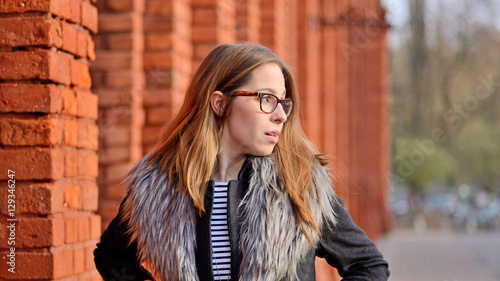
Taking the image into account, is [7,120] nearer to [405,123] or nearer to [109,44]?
[109,44]

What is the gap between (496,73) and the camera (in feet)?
122

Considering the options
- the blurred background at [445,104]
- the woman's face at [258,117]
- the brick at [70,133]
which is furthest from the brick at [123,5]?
the blurred background at [445,104]

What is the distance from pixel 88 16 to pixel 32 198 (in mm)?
774

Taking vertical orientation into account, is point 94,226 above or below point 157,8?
below

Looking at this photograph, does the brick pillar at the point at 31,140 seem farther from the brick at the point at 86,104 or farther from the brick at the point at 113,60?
the brick at the point at 113,60

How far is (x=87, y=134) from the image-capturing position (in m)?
3.02

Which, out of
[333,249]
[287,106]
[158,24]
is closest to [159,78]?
[158,24]

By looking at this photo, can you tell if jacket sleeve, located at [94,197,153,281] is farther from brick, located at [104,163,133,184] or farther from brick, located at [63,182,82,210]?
brick, located at [104,163,133,184]

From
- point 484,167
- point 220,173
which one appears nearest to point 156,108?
point 220,173

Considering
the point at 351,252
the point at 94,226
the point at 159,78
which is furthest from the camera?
the point at 159,78

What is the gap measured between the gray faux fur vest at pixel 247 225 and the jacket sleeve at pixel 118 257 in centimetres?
7

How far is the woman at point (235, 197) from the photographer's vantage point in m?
2.35

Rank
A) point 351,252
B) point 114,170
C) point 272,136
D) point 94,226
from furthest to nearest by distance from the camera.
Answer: point 114,170, point 94,226, point 272,136, point 351,252

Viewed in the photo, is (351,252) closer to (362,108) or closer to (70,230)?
(70,230)
